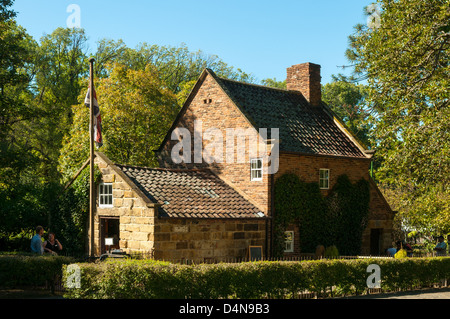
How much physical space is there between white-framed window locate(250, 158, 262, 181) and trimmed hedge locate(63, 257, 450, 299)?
303 inches

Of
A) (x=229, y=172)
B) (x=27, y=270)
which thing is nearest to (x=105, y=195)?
(x=27, y=270)

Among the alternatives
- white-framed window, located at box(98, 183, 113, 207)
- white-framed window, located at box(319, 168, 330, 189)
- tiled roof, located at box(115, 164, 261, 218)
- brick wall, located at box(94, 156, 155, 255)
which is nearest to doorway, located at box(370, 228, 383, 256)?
white-framed window, located at box(319, 168, 330, 189)

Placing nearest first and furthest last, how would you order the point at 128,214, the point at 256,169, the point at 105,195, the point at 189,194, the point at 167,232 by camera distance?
the point at 167,232
the point at 128,214
the point at 105,195
the point at 189,194
the point at 256,169

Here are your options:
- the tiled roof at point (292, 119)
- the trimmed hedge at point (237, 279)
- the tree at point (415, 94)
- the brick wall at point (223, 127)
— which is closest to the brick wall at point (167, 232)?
the brick wall at point (223, 127)

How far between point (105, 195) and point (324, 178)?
11.8 meters

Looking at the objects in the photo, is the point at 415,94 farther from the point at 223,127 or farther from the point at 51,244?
the point at 51,244

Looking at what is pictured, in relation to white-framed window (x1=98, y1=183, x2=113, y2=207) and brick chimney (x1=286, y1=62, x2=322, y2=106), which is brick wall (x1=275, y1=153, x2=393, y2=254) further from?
white-framed window (x1=98, y1=183, x2=113, y2=207)

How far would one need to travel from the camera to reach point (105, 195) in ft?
77.4

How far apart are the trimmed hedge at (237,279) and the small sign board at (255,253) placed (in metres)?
5.10

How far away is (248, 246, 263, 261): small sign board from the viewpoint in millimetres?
23967

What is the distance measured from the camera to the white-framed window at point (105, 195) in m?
23.4
